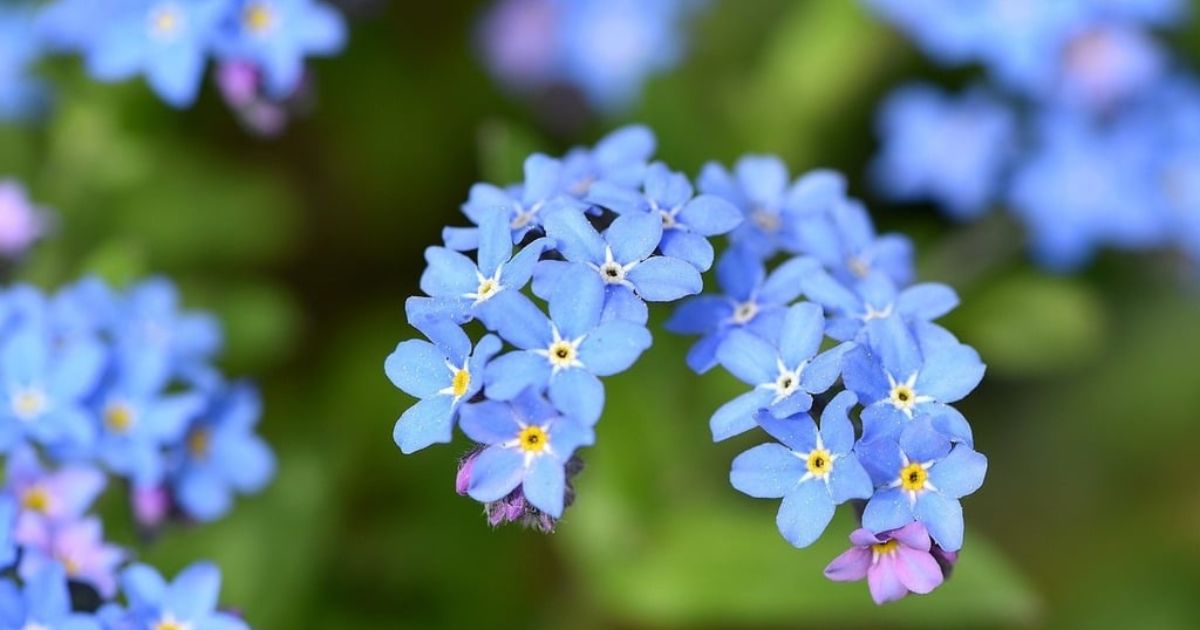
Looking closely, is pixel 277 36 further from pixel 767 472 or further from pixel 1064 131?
pixel 1064 131

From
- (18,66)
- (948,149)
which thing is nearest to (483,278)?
(948,149)

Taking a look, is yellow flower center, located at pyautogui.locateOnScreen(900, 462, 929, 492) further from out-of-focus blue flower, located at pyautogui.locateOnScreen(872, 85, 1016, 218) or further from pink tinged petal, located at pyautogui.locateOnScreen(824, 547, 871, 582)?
out-of-focus blue flower, located at pyautogui.locateOnScreen(872, 85, 1016, 218)

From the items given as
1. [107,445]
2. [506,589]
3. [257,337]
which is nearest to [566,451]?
[107,445]

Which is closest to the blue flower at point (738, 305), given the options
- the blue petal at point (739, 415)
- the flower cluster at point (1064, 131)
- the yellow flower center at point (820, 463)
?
the blue petal at point (739, 415)

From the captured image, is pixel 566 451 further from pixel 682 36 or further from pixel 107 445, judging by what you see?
pixel 682 36

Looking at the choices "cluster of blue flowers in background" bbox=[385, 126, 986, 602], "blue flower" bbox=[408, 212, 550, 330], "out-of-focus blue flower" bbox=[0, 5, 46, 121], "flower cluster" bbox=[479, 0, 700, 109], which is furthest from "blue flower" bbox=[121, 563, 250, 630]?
"flower cluster" bbox=[479, 0, 700, 109]
